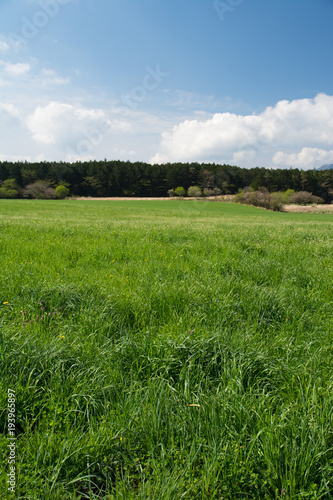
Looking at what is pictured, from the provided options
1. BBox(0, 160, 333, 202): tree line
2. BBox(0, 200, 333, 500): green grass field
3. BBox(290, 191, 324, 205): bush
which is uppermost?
BBox(0, 160, 333, 202): tree line

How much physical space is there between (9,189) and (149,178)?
4548 centimetres

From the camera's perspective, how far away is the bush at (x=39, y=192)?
83500 millimetres

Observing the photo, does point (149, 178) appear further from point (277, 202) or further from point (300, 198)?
point (300, 198)

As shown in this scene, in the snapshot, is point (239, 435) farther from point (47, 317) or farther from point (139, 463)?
point (47, 317)

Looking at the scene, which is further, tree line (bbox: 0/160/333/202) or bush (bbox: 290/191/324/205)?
tree line (bbox: 0/160/333/202)

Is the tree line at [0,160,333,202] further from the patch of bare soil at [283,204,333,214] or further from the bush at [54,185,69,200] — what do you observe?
the patch of bare soil at [283,204,333,214]

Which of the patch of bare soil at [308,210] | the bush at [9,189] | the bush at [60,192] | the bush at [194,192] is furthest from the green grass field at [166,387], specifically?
the bush at [194,192]

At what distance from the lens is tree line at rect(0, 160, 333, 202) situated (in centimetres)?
9288

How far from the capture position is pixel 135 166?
10131 centimetres

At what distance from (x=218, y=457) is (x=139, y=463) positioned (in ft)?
1.51

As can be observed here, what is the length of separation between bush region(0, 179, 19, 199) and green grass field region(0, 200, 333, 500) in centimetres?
9056

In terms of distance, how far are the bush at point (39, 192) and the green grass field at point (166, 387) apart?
87.3 m

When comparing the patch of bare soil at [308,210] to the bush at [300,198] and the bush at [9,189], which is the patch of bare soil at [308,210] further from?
the bush at [9,189]

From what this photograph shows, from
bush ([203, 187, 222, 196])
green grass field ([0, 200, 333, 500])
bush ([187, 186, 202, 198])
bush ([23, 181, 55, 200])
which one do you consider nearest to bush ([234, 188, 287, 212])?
bush ([187, 186, 202, 198])
